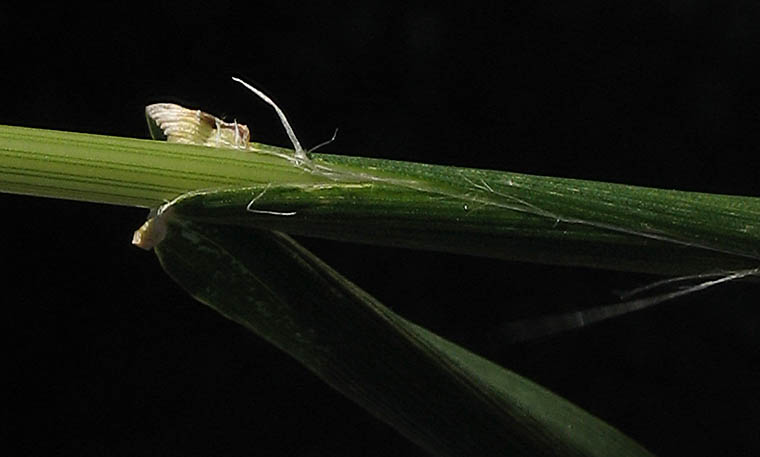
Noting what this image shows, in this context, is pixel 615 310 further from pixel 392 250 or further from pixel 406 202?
pixel 392 250

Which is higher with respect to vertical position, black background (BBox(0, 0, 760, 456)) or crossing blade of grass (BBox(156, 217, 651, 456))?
black background (BBox(0, 0, 760, 456))

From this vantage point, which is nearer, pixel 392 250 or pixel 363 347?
pixel 363 347

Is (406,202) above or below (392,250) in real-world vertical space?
below

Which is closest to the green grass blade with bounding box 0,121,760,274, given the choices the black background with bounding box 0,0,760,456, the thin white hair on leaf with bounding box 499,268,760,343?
the thin white hair on leaf with bounding box 499,268,760,343

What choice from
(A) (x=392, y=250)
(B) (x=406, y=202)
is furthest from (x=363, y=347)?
(A) (x=392, y=250)

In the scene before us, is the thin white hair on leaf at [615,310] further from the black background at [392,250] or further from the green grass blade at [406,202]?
the black background at [392,250]

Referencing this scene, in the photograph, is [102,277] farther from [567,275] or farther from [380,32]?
[567,275]

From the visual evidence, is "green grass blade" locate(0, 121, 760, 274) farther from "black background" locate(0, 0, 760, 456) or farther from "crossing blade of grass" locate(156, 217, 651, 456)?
"black background" locate(0, 0, 760, 456)
